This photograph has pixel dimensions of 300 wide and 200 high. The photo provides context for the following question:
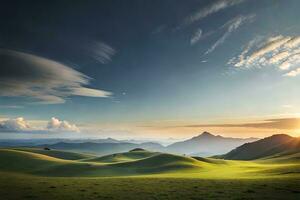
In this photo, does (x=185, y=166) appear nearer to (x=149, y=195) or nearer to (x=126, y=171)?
(x=126, y=171)

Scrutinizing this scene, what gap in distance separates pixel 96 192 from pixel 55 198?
674 centimetres

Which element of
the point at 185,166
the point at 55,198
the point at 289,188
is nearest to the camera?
the point at 55,198

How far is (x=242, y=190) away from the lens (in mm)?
39219

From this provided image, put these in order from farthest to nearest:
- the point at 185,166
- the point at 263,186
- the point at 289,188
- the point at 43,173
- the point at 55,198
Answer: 1. the point at 185,166
2. the point at 43,173
3. the point at 263,186
4. the point at 289,188
5. the point at 55,198

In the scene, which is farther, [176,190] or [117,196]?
[176,190]

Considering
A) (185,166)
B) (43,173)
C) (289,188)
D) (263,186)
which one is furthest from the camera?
(185,166)

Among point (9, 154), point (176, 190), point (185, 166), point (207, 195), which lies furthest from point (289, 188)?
point (9, 154)

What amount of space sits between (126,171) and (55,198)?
176ft

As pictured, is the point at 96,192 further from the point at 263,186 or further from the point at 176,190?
the point at 263,186

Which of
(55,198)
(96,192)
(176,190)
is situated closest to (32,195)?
(55,198)

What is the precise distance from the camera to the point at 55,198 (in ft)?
113

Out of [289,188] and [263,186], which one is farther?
[263,186]

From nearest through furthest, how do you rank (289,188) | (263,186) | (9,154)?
(289,188)
(263,186)
(9,154)

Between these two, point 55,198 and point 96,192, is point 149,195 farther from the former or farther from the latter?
point 55,198
